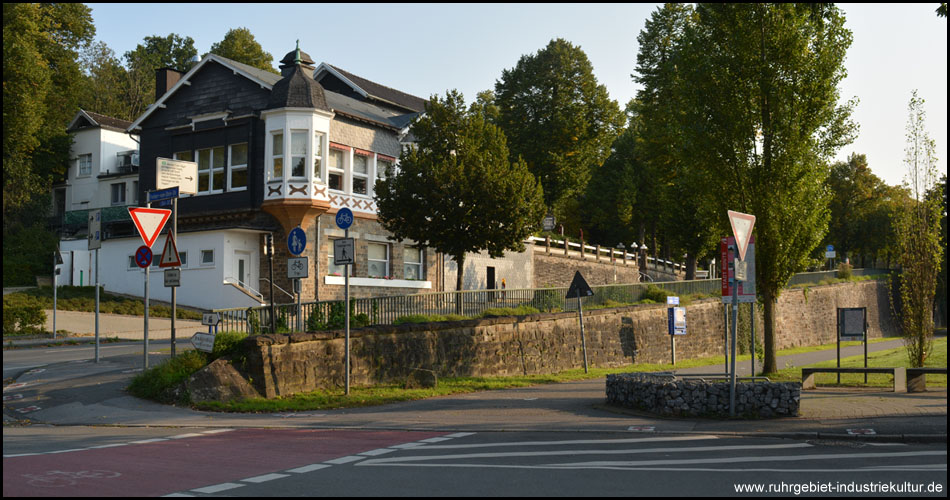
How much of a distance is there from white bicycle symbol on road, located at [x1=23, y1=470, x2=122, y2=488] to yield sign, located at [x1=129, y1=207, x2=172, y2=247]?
8619mm

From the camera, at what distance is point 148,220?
17125mm

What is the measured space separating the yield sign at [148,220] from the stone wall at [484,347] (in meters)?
3.02

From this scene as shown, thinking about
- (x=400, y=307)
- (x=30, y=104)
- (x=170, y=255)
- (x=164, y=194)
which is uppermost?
(x=30, y=104)

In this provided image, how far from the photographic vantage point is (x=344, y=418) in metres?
15.0

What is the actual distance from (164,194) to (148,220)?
0.99 m

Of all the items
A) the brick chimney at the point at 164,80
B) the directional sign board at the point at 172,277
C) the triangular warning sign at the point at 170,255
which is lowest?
the directional sign board at the point at 172,277

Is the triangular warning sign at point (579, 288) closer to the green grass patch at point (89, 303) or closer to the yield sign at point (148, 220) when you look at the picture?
the yield sign at point (148, 220)

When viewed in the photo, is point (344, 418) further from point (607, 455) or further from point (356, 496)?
point (356, 496)

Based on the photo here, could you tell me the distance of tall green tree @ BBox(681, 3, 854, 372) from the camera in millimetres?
21547

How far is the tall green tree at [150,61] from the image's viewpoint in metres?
68.4

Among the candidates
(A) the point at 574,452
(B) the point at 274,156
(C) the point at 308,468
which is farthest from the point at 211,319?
(B) the point at 274,156

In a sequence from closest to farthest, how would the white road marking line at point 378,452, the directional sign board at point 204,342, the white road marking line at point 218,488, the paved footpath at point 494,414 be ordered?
the white road marking line at point 218,488 → the white road marking line at point 378,452 → the paved footpath at point 494,414 → the directional sign board at point 204,342

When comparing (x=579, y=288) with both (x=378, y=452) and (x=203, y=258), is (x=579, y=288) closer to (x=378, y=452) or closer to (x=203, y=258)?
(x=378, y=452)

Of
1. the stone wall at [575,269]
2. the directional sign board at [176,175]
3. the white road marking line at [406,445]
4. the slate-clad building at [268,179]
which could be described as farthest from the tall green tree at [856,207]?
the white road marking line at [406,445]
